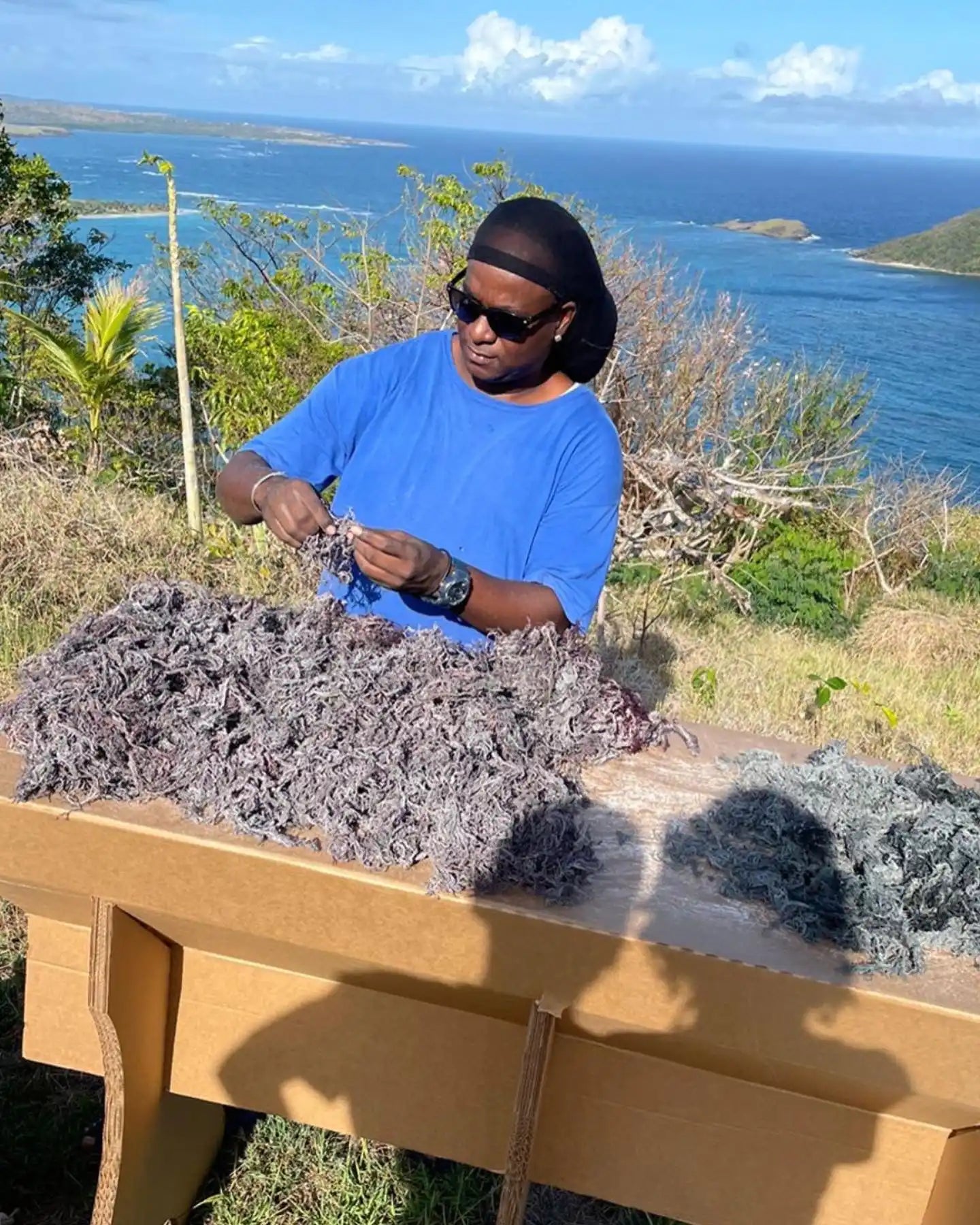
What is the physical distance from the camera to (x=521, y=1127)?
152cm

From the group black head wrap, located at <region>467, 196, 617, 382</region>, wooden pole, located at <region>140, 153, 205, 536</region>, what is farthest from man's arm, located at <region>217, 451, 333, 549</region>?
wooden pole, located at <region>140, 153, 205, 536</region>

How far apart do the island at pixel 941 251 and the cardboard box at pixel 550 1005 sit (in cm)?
8087

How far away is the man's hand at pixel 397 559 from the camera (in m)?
1.70

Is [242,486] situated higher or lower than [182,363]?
higher

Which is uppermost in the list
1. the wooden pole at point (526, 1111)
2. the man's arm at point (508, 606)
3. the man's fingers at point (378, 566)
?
the man's fingers at point (378, 566)

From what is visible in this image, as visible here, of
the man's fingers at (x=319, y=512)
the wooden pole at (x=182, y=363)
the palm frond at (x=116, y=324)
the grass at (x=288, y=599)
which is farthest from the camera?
the palm frond at (x=116, y=324)

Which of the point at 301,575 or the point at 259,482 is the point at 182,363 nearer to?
the point at 301,575

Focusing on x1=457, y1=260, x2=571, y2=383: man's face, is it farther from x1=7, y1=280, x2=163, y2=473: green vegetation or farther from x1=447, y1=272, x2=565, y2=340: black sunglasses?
x1=7, y1=280, x2=163, y2=473: green vegetation

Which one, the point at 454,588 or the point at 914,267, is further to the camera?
the point at 914,267

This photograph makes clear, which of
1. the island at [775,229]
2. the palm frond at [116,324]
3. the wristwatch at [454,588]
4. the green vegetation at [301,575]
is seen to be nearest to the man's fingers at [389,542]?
the wristwatch at [454,588]

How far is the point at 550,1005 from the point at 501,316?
1.26 metres

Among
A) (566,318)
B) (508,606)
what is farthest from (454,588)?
(566,318)

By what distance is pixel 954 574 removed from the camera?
12023 mm

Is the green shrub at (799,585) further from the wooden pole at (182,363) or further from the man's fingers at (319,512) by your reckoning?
the man's fingers at (319,512)
